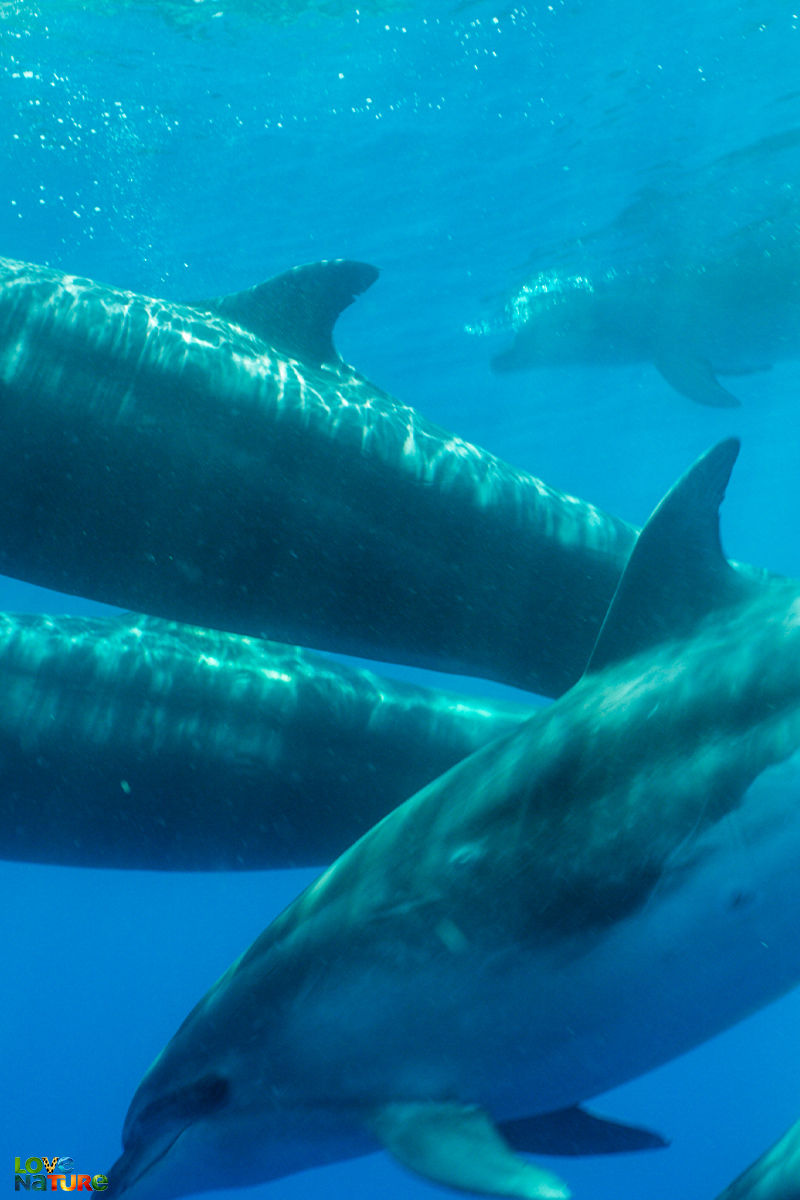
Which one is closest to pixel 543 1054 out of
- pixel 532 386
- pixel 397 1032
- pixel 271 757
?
pixel 397 1032

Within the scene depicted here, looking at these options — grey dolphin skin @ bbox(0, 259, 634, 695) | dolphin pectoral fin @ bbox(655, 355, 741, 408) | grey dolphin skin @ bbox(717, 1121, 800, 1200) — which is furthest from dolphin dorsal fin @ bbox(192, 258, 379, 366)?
dolphin pectoral fin @ bbox(655, 355, 741, 408)

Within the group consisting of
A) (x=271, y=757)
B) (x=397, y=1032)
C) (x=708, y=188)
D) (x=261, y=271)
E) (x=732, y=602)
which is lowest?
(x=397, y=1032)

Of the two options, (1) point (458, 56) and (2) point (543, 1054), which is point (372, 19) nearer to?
(1) point (458, 56)

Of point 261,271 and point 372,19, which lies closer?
point 372,19

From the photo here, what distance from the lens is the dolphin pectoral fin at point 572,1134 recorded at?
4395 millimetres

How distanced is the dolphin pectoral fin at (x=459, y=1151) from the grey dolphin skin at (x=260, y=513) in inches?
106

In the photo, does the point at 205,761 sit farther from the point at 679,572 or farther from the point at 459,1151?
the point at 679,572

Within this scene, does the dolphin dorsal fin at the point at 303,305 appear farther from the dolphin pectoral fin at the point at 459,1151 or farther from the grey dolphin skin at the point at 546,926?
the dolphin pectoral fin at the point at 459,1151

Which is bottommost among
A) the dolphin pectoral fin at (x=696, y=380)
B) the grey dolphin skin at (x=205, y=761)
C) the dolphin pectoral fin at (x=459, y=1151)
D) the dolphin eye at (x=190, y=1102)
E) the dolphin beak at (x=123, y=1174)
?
the dolphin pectoral fin at (x=459, y=1151)

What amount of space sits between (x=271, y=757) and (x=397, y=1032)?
3126 millimetres

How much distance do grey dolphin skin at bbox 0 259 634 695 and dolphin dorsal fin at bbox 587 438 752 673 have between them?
1.65 m

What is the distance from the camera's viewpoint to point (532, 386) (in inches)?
1396

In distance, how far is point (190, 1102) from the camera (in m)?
4.59

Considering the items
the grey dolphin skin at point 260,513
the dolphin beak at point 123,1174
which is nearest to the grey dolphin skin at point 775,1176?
the grey dolphin skin at point 260,513
